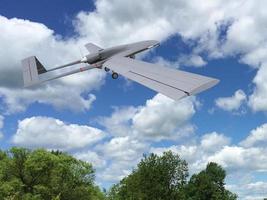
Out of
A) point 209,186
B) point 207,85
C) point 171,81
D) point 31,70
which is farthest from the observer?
point 209,186

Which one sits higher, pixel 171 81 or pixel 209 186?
pixel 209 186

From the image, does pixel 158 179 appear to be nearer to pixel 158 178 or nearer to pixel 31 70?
pixel 158 178

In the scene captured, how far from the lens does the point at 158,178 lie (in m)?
98.1

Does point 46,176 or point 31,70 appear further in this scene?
point 46,176

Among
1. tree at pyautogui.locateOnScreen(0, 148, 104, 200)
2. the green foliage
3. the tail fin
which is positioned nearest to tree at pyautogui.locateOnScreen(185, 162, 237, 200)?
the green foliage

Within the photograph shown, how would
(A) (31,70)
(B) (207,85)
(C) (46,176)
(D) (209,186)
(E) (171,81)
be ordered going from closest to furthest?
1. (B) (207,85)
2. (E) (171,81)
3. (A) (31,70)
4. (C) (46,176)
5. (D) (209,186)

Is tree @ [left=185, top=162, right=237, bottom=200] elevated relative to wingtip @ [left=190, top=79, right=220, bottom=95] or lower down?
elevated

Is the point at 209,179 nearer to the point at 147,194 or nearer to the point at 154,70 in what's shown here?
the point at 147,194

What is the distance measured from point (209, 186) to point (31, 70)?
105 meters

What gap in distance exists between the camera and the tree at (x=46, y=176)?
8462cm

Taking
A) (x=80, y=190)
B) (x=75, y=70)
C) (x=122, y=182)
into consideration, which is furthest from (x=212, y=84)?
(x=122, y=182)

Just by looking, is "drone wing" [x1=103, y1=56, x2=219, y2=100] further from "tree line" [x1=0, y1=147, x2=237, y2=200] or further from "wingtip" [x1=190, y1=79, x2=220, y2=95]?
"tree line" [x1=0, y1=147, x2=237, y2=200]

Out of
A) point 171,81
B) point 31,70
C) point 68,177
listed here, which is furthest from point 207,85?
point 68,177

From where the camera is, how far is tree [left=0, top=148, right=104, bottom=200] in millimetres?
84625
